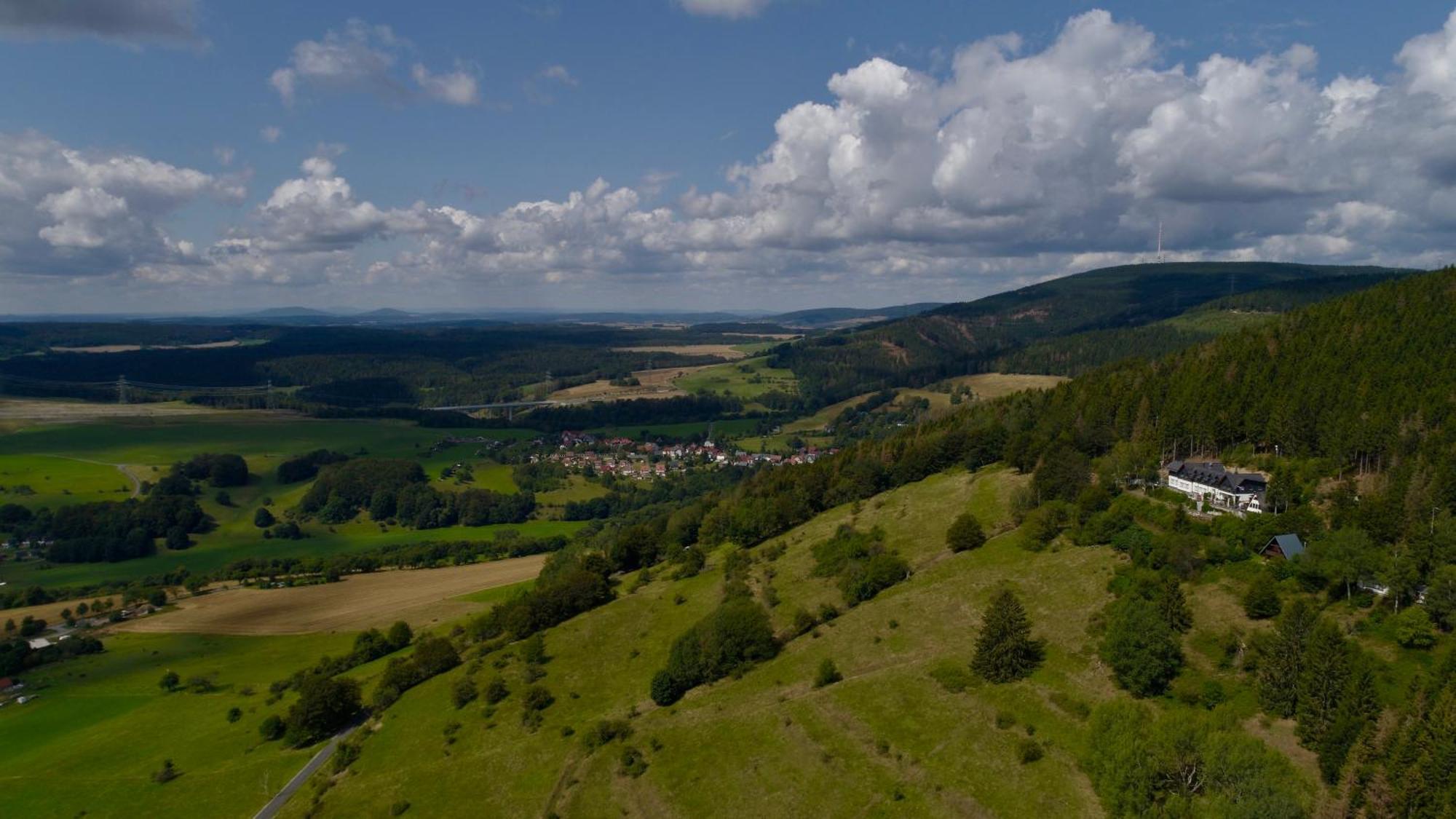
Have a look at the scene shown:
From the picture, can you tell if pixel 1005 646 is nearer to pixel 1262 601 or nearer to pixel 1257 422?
pixel 1262 601

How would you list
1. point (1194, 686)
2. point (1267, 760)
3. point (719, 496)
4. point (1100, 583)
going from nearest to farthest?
1. point (1267, 760)
2. point (1194, 686)
3. point (1100, 583)
4. point (719, 496)

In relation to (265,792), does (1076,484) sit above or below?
above

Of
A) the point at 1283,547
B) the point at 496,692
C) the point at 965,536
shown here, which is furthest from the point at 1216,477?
the point at 496,692

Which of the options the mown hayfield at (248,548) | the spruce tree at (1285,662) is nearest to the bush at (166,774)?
the mown hayfield at (248,548)

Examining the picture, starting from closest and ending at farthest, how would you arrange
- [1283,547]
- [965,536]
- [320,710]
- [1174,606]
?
[1174,606], [1283,547], [320,710], [965,536]

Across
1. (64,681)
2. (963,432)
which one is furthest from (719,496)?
(64,681)

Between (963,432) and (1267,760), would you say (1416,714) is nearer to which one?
(1267,760)

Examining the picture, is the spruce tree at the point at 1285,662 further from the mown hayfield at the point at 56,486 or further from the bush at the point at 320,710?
the mown hayfield at the point at 56,486
